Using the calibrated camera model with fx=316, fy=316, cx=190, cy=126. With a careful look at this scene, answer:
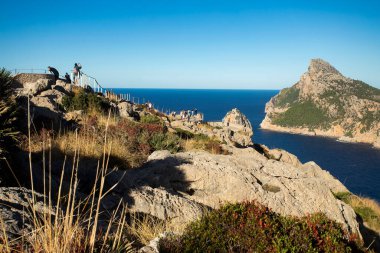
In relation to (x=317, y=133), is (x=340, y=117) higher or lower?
higher

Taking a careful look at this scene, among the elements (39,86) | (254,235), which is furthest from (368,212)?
(39,86)

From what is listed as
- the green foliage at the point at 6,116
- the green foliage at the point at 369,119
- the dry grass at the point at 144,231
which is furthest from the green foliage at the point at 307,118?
the green foliage at the point at 6,116

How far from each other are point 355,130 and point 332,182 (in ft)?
524

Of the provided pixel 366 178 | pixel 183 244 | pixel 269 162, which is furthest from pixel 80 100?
pixel 366 178

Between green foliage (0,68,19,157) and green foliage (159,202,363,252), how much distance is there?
9.60ft

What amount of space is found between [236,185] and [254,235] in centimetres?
374

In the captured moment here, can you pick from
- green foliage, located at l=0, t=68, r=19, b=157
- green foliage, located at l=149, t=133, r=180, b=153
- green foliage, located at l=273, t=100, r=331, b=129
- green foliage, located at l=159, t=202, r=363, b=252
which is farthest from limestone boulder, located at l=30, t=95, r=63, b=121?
green foliage, located at l=273, t=100, r=331, b=129

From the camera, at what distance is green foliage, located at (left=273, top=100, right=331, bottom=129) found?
17800cm

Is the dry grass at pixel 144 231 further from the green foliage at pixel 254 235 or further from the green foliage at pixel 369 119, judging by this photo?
the green foliage at pixel 369 119

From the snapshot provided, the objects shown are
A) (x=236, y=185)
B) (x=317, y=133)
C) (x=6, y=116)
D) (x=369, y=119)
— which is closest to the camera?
(x=6, y=116)

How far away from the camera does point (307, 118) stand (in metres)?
186

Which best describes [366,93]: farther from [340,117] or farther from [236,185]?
[236,185]

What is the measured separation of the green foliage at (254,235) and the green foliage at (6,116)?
2.93 meters

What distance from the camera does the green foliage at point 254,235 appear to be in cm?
459
